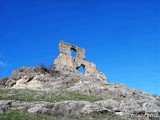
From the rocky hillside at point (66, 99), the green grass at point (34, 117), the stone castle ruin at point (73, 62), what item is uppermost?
the stone castle ruin at point (73, 62)

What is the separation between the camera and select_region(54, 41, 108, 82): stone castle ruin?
5653cm

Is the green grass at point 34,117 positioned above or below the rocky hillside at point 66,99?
below

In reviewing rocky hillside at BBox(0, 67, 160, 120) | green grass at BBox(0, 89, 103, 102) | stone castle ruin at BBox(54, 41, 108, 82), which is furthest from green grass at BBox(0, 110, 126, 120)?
stone castle ruin at BBox(54, 41, 108, 82)

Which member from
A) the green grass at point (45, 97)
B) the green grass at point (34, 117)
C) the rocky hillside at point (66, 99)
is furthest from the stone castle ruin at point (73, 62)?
the green grass at point (34, 117)

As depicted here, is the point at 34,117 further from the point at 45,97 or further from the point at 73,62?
the point at 73,62

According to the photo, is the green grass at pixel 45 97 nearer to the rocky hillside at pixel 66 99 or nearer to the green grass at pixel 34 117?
the rocky hillside at pixel 66 99

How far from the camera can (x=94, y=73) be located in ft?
208

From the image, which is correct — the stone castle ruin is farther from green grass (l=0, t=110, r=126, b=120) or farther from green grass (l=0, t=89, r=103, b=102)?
green grass (l=0, t=110, r=126, b=120)

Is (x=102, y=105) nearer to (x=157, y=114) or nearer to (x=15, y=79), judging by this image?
(x=157, y=114)

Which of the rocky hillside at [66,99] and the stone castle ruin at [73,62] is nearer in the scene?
the rocky hillside at [66,99]

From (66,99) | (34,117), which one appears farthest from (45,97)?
(34,117)

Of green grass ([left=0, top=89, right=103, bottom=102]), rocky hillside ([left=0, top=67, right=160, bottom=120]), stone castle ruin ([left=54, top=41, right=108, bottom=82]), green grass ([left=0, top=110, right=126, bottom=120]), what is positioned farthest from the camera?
stone castle ruin ([left=54, top=41, right=108, bottom=82])

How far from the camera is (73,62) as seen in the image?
59.4 meters

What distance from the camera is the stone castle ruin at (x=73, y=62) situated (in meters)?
56.5
